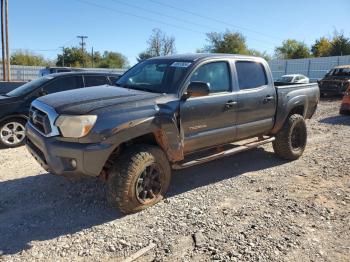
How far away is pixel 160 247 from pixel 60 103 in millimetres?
Answer: 1982

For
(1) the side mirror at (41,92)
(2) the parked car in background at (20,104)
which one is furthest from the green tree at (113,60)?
(1) the side mirror at (41,92)

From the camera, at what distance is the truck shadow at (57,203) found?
13.3 ft

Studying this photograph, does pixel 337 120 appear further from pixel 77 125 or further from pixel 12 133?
pixel 77 125

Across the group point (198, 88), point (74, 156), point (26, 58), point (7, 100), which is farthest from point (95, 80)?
point (26, 58)

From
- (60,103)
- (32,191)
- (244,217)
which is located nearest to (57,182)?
(32,191)

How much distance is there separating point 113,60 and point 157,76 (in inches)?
2691

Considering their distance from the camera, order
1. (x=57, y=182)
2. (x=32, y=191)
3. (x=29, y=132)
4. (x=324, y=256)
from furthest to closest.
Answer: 1. (x=57, y=182)
2. (x=32, y=191)
3. (x=29, y=132)
4. (x=324, y=256)

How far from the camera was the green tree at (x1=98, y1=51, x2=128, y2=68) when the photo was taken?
67.4 m

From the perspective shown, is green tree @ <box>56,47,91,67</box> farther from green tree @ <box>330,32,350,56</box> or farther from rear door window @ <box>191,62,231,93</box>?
rear door window @ <box>191,62,231,93</box>

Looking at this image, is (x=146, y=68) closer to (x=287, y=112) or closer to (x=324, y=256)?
(x=287, y=112)

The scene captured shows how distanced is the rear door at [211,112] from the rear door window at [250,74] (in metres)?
0.28

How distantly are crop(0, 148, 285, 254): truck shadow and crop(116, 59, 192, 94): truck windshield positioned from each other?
1.47m

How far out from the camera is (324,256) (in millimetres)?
3654

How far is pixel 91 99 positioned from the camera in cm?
444
